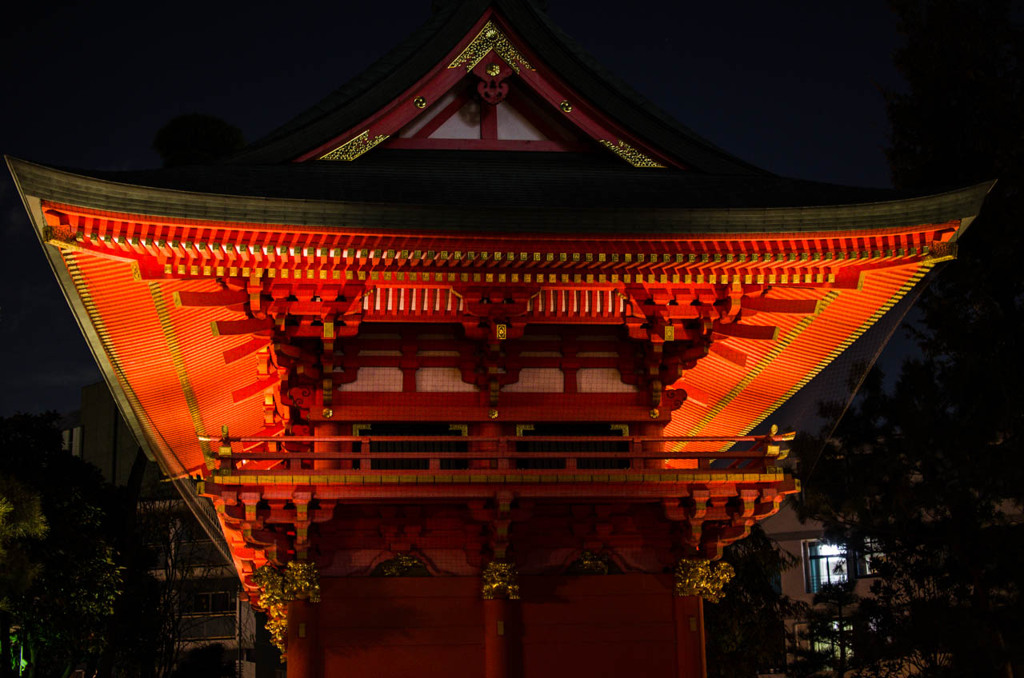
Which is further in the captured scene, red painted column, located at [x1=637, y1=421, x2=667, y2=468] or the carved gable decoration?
the carved gable decoration

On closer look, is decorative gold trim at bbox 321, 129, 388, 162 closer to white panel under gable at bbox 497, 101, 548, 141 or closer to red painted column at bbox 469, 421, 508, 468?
white panel under gable at bbox 497, 101, 548, 141

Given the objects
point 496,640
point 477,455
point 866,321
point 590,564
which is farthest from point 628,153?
point 496,640

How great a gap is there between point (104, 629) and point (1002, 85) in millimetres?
25053

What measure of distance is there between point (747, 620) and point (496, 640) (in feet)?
49.6

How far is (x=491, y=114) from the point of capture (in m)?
14.7

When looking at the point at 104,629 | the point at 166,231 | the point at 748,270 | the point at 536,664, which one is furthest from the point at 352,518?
the point at 104,629

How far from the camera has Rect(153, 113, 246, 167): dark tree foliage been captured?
102 ft

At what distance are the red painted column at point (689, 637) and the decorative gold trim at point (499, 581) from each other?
82.3 inches

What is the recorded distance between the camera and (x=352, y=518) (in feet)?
41.5

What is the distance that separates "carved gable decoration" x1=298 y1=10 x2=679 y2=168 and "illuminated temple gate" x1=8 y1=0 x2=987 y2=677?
4cm

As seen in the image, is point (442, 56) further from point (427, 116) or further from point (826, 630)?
point (826, 630)

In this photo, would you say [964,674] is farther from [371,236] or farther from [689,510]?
[371,236]

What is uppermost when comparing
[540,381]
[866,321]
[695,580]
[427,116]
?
[427,116]

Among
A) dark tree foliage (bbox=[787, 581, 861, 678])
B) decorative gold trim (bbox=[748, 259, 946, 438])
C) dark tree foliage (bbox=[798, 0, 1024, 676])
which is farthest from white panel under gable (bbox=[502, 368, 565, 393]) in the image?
dark tree foliage (bbox=[787, 581, 861, 678])
